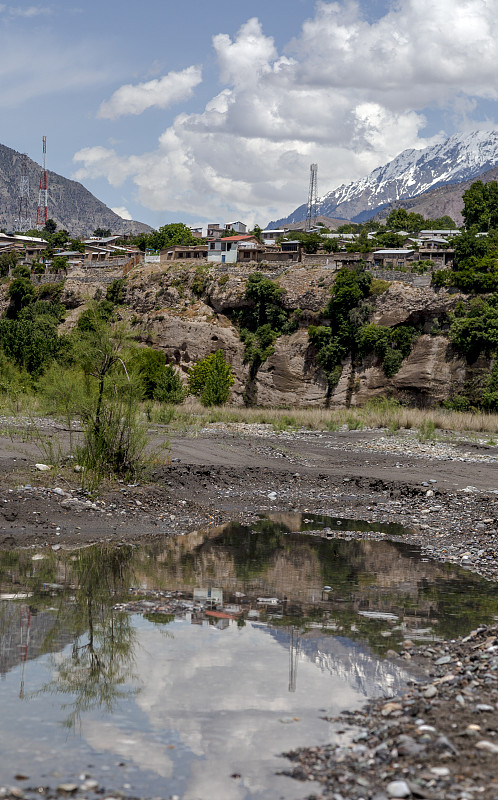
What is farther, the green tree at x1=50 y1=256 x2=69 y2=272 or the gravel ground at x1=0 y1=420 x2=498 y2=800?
the green tree at x1=50 y1=256 x2=69 y2=272

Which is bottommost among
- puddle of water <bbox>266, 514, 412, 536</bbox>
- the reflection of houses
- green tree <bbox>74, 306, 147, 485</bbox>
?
puddle of water <bbox>266, 514, 412, 536</bbox>

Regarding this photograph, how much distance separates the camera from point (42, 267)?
289 feet

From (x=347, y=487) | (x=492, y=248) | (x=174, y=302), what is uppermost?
(x=492, y=248)

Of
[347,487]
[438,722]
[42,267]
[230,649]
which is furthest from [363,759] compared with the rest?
[42,267]

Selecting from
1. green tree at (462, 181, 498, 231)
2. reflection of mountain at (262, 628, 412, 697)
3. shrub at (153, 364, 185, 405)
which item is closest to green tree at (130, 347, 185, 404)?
shrub at (153, 364, 185, 405)

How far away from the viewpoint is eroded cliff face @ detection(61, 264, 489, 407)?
63.7 metres

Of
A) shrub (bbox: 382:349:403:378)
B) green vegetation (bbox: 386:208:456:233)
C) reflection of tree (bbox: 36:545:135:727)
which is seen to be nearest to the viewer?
reflection of tree (bbox: 36:545:135:727)

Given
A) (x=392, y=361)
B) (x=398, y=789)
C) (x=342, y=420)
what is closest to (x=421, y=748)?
(x=398, y=789)

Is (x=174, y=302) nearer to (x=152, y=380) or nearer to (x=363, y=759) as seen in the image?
(x=152, y=380)

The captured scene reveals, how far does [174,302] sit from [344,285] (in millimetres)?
16792

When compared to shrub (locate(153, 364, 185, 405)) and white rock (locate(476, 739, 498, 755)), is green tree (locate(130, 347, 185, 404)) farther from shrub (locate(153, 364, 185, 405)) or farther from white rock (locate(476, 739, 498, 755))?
white rock (locate(476, 739, 498, 755))

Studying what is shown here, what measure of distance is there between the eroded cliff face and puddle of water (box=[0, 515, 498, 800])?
1963 inches

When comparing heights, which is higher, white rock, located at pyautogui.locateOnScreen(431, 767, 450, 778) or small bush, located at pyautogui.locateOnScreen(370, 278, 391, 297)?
small bush, located at pyautogui.locateOnScreen(370, 278, 391, 297)

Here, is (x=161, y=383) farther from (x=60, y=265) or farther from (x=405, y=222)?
(x=405, y=222)
